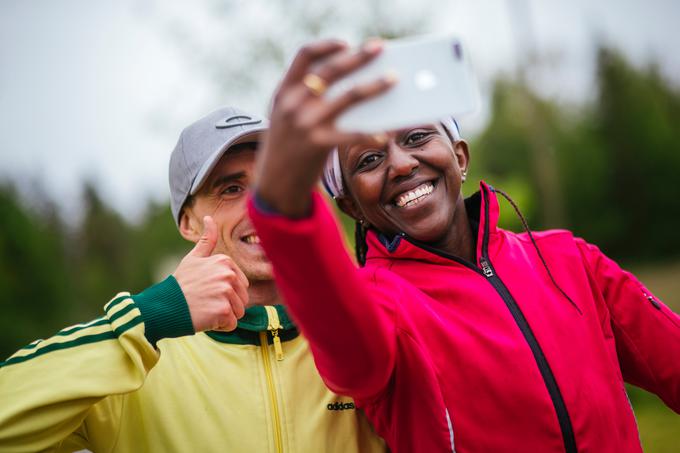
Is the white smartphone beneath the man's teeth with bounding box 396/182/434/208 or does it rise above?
above

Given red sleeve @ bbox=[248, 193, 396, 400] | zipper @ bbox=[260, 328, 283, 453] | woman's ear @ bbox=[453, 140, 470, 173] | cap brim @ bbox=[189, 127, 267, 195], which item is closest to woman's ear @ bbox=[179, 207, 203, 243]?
cap brim @ bbox=[189, 127, 267, 195]

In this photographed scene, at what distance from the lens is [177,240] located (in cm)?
3509

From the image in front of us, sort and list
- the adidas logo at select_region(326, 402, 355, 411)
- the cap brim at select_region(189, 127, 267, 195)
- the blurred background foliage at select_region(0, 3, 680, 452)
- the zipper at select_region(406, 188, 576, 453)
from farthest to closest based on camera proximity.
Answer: the blurred background foliage at select_region(0, 3, 680, 452), the cap brim at select_region(189, 127, 267, 195), the adidas logo at select_region(326, 402, 355, 411), the zipper at select_region(406, 188, 576, 453)

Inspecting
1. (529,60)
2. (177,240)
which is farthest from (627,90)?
(177,240)

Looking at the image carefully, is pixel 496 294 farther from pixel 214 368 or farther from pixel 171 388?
pixel 171 388

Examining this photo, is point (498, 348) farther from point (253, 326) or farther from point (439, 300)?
point (253, 326)

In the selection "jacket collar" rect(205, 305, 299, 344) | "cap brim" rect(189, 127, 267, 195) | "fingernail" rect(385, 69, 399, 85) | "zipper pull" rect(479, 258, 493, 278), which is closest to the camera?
"fingernail" rect(385, 69, 399, 85)

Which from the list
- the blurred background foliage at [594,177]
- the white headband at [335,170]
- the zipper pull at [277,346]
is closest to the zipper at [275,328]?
the zipper pull at [277,346]

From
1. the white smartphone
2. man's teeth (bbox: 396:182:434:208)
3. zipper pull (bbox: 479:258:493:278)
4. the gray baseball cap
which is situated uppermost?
the white smartphone

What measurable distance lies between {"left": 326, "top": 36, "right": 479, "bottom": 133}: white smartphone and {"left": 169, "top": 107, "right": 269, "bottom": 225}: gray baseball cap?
1.34 meters

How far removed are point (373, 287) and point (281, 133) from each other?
3.01ft

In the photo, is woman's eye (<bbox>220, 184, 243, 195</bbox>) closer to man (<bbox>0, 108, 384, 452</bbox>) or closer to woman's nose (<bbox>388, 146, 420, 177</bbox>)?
man (<bbox>0, 108, 384, 452</bbox>)

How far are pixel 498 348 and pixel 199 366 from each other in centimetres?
113

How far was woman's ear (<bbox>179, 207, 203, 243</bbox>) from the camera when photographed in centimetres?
265
